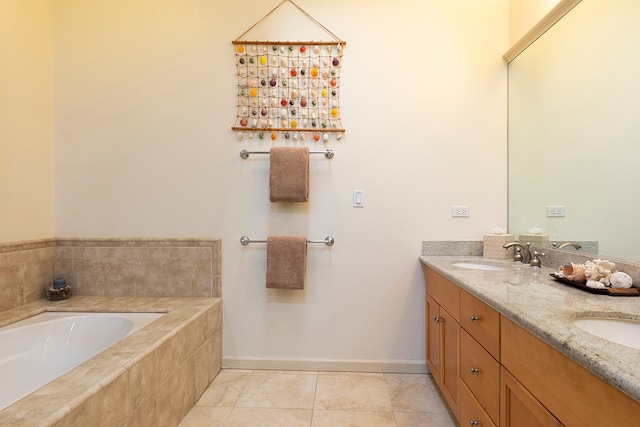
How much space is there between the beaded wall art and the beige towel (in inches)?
28.4

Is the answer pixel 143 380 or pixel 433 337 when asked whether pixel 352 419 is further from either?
pixel 143 380

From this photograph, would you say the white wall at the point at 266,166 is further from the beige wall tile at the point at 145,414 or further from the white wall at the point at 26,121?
the beige wall tile at the point at 145,414

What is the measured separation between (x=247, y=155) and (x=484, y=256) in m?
1.70

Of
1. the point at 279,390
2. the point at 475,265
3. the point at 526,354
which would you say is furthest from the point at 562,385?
the point at 279,390

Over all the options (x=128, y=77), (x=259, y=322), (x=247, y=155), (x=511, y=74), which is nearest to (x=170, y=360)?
(x=259, y=322)

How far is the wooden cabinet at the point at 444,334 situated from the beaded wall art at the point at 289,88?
3.80 feet

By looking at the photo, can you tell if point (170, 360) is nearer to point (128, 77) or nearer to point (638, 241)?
point (128, 77)

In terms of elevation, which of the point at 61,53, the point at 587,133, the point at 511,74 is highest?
the point at 61,53

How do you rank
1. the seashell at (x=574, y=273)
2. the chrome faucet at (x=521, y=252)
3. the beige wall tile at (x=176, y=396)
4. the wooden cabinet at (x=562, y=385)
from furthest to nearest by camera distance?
the chrome faucet at (x=521, y=252), the beige wall tile at (x=176, y=396), the seashell at (x=574, y=273), the wooden cabinet at (x=562, y=385)

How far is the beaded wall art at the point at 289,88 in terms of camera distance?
2.04m

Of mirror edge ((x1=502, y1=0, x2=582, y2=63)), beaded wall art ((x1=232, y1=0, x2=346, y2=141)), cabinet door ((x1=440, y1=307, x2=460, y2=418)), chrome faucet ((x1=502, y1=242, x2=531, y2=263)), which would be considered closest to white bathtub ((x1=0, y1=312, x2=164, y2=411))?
beaded wall art ((x1=232, y1=0, x2=346, y2=141))

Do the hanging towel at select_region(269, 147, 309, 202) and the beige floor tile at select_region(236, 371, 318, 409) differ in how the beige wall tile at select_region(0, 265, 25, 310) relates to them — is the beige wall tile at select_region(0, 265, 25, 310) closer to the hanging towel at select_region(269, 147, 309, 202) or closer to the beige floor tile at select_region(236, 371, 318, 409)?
the beige floor tile at select_region(236, 371, 318, 409)

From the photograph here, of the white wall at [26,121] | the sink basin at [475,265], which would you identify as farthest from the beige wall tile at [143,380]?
the sink basin at [475,265]

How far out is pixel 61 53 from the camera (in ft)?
6.75
